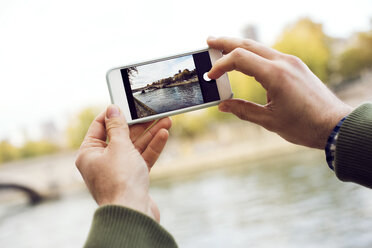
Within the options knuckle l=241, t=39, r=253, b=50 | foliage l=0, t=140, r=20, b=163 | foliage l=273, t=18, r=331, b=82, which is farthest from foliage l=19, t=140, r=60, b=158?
knuckle l=241, t=39, r=253, b=50

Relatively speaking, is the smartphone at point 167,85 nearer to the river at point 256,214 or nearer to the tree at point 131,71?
the tree at point 131,71

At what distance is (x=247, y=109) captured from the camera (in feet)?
3.01

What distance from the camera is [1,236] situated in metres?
8.95

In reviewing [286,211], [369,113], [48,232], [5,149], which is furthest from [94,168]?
[5,149]

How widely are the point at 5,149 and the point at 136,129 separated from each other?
852 inches

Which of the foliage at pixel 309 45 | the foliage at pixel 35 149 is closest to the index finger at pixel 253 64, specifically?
the foliage at pixel 309 45

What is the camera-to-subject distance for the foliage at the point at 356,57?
49.5 ft

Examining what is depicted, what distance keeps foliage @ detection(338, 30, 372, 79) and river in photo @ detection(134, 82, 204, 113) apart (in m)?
15.5

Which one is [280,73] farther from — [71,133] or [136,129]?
[71,133]

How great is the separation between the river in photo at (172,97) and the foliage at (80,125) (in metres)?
14.2

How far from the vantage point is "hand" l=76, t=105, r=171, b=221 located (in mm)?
645

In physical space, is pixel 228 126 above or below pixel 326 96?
below

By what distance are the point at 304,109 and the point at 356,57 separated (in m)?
16.0

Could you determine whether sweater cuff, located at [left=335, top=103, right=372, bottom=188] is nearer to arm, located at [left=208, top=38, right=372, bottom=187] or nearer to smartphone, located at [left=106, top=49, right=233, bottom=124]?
arm, located at [left=208, top=38, right=372, bottom=187]
